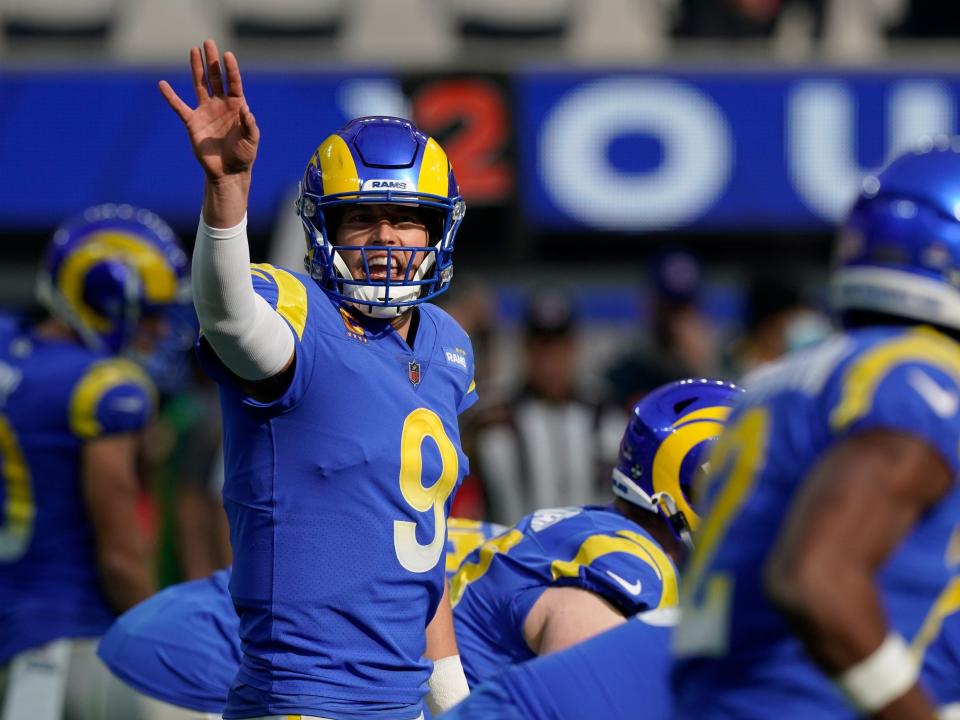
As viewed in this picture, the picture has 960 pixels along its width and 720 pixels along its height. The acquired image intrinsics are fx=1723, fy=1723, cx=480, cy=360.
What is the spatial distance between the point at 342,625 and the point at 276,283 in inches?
28.0

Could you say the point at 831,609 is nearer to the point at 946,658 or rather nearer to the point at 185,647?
the point at 946,658

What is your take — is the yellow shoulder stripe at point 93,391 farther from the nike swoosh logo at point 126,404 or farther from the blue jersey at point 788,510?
the blue jersey at point 788,510

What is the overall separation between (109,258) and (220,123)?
3.07 meters

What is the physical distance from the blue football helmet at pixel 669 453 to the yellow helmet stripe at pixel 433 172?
770 mm

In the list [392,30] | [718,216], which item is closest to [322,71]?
[392,30]

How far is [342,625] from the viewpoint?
3518 mm

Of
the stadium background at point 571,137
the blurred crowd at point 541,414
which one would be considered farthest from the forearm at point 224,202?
the stadium background at point 571,137

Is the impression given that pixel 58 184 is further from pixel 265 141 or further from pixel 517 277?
pixel 517 277

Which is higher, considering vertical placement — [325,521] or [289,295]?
[289,295]

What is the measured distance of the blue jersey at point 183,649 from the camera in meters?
4.57

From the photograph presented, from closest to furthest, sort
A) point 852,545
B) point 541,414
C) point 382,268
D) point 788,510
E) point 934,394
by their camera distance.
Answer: point 852,545, point 934,394, point 788,510, point 382,268, point 541,414

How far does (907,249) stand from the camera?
2.70 meters

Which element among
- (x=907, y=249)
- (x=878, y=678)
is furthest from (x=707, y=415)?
(x=878, y=678)

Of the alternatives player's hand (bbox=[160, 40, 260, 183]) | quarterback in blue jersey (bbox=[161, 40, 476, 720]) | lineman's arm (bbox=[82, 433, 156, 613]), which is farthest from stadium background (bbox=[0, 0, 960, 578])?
player's hand (bbox=[160, 40, 260, 183])
